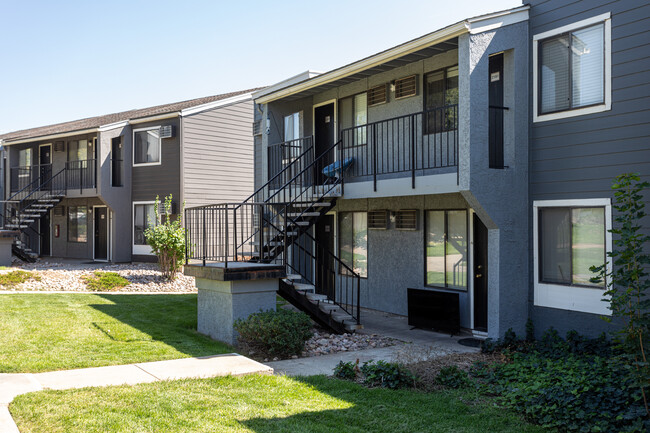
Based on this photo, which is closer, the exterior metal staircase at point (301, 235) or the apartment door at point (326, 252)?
the exterior metal staircase at point (301, 235)

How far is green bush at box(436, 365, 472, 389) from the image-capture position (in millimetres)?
6741

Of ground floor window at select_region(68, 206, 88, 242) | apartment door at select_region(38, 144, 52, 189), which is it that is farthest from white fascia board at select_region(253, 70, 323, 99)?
apartment door at select_region(38, 144, 52, 189)

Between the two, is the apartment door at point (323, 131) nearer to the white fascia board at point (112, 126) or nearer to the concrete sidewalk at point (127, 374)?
the concrete sidewalk at point (127, 374)

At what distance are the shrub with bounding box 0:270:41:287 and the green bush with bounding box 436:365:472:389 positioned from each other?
40.7 ft

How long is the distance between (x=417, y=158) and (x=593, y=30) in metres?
3.98

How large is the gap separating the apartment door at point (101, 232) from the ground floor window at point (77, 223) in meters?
0.98

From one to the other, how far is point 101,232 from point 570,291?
2047 centimetres

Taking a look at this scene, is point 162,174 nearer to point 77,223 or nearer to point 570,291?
point 77,223

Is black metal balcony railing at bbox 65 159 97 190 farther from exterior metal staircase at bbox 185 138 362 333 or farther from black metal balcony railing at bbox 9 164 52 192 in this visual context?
exterior metal staircase at bbox 185 138 362 333

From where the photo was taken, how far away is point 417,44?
9.53 meters

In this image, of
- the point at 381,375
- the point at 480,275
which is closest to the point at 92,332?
the point at 381,375

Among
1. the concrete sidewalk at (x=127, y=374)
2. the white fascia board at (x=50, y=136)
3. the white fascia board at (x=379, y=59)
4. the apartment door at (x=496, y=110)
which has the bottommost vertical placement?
the concrete sidewalk at (x=127, y=374)

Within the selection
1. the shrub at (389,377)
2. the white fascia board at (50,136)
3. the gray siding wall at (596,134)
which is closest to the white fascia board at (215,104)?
the white fascia board at (50,136)

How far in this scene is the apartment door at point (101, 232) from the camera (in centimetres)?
2397
